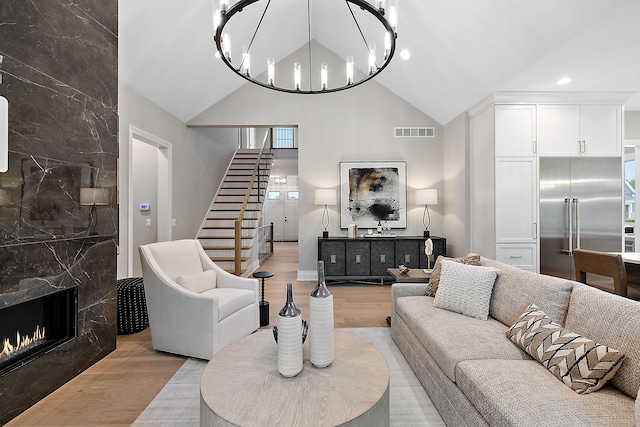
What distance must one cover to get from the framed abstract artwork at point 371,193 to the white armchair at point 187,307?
2.80 metres

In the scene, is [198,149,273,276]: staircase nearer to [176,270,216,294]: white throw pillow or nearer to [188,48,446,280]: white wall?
[188,48,446,280]: white wall

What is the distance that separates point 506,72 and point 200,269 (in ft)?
13.3

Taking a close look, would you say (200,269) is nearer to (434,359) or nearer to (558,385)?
(434,359)

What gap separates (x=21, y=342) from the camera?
2.09m

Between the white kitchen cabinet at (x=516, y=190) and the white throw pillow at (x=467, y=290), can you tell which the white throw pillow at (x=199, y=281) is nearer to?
the white throw pillow at (x=467, y=290)

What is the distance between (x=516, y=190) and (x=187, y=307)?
4149 millimetres

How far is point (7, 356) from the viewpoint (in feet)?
6.44

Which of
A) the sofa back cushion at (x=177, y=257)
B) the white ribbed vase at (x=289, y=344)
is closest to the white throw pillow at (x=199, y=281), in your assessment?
the sofa back cushion at (x=177, y=257)

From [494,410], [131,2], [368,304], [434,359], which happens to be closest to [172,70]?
[131,2]

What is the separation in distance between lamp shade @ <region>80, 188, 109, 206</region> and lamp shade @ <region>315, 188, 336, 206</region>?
10.1 ft

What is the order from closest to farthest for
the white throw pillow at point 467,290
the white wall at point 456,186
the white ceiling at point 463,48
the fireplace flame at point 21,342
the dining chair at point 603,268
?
the fireplace flame at point 21,342 → the white throw pillow at point 467,290 → the dining chair at point 603,268 → the white ceiling at point 463,48 → the white wall at point 456,186

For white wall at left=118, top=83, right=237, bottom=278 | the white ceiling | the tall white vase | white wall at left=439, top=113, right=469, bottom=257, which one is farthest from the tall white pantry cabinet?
white wall at left=118, top=83, right=237, bottom=278

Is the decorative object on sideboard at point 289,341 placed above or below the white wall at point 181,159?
below

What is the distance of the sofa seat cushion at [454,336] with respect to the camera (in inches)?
68.4
